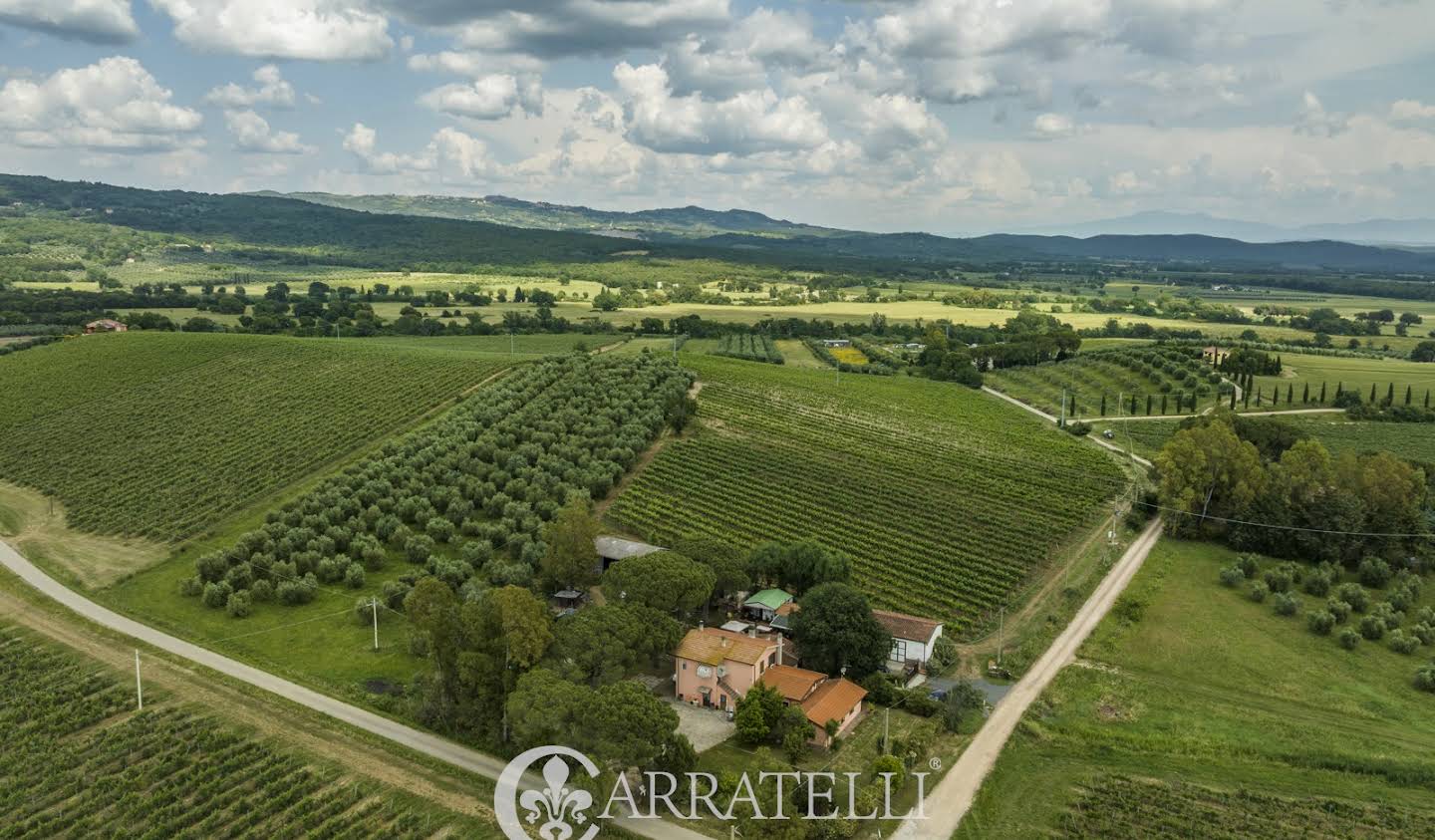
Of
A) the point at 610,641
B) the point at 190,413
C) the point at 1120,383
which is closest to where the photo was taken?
the point at 610,641

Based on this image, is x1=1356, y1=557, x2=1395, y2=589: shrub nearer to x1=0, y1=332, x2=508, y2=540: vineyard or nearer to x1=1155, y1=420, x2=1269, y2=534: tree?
x1=1155, y1=420, x2=1269, y2=534: tree

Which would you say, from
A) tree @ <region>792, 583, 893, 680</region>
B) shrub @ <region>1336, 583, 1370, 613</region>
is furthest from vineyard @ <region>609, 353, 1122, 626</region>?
shrub @ <region>1336, 583, 1370, 613</region>

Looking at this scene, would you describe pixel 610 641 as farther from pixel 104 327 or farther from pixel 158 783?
pixel 104 327

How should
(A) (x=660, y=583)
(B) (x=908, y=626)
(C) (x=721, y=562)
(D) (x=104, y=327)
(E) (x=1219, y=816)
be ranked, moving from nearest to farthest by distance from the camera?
(E) (x=1219, y=816) → (A) (x=660, y=583) → (B) (x=908, y=626) → (C) (x=721, y=562) → (D) (x=104, y=327)

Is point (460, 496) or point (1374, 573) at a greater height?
point (460, 496)

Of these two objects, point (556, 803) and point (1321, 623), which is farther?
point (1321, 623)

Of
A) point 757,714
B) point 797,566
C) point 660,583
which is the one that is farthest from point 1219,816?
point 660,583

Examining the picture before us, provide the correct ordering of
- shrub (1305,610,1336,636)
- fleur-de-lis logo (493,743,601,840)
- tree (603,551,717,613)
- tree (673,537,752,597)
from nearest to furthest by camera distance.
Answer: fleur-de-lis logo (493,743,601,840)
tree (603,551,717,613)
tree (673,537,752,597)
shrub (1305,610,1336,636)
